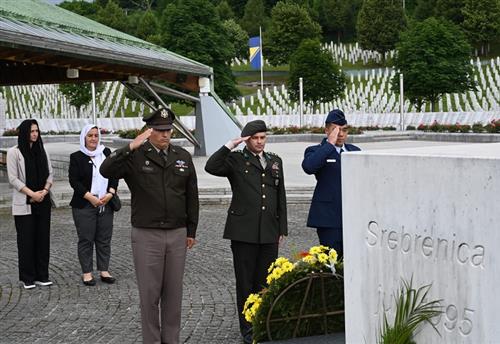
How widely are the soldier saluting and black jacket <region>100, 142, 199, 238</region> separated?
0.40 meters

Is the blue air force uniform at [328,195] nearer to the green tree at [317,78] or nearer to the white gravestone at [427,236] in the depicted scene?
the white gravestone at [427,236]

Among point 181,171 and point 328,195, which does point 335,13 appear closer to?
point 328,195

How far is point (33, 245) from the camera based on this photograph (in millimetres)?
8836

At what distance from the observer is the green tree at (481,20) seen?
74188mm

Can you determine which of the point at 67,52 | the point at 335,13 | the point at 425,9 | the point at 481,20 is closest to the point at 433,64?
the point at 67,52

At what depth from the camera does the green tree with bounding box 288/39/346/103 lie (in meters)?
48.6

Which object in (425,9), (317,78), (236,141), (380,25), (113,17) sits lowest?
(236,141)

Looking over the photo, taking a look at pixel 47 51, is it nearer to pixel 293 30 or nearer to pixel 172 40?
pixel 172 40

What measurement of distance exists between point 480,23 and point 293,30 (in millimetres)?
17374

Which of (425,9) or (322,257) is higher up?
(425,9)

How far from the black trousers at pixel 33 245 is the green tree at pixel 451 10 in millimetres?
73877

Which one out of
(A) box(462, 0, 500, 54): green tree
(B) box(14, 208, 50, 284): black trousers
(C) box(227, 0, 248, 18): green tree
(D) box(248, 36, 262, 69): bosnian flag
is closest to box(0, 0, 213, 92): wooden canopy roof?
(B) box(14, 208, 50, 284): black trousers

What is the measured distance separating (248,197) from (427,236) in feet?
8.42

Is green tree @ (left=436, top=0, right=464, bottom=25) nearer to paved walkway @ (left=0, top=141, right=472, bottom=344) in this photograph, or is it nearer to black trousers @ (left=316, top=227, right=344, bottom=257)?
paved walkway @ (left=0, top=141, right=472, bottom=344)
